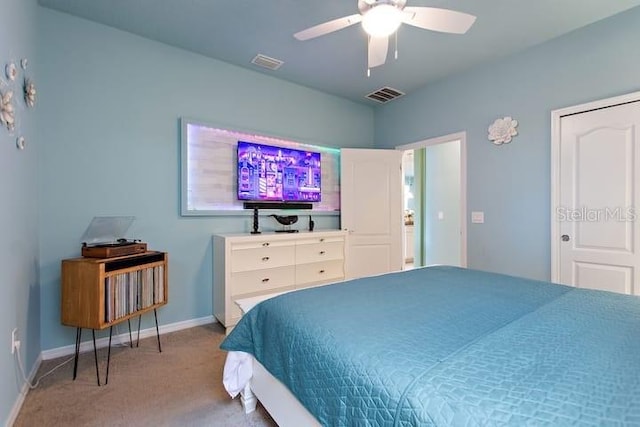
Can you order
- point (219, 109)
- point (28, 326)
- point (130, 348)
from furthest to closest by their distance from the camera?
point (219, 109), point (130, 348), point (28, 326)

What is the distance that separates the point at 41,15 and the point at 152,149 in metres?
1.15

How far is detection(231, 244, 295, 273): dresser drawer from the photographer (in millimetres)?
2637

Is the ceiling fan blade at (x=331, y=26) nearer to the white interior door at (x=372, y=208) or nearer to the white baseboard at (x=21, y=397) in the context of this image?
the white interior door at (x=372, y=208)

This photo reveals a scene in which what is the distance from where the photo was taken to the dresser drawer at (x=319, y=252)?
3.04 m

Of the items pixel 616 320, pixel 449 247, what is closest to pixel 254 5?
pixel 616 320

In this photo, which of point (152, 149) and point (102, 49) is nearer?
point (102, 49)

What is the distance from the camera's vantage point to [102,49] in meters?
2.36

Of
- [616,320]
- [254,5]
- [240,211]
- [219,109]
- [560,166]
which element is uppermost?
[254,5]

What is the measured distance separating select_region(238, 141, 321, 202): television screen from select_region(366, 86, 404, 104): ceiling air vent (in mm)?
1119

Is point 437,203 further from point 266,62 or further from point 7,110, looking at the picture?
point 7,110

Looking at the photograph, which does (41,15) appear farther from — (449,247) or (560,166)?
(449,247)

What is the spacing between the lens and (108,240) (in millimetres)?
2268

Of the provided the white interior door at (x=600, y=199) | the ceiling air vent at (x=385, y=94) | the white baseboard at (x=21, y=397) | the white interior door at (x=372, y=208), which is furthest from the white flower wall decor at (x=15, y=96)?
the white interior door at (x=600, y=199)

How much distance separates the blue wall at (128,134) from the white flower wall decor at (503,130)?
2.38 meters
